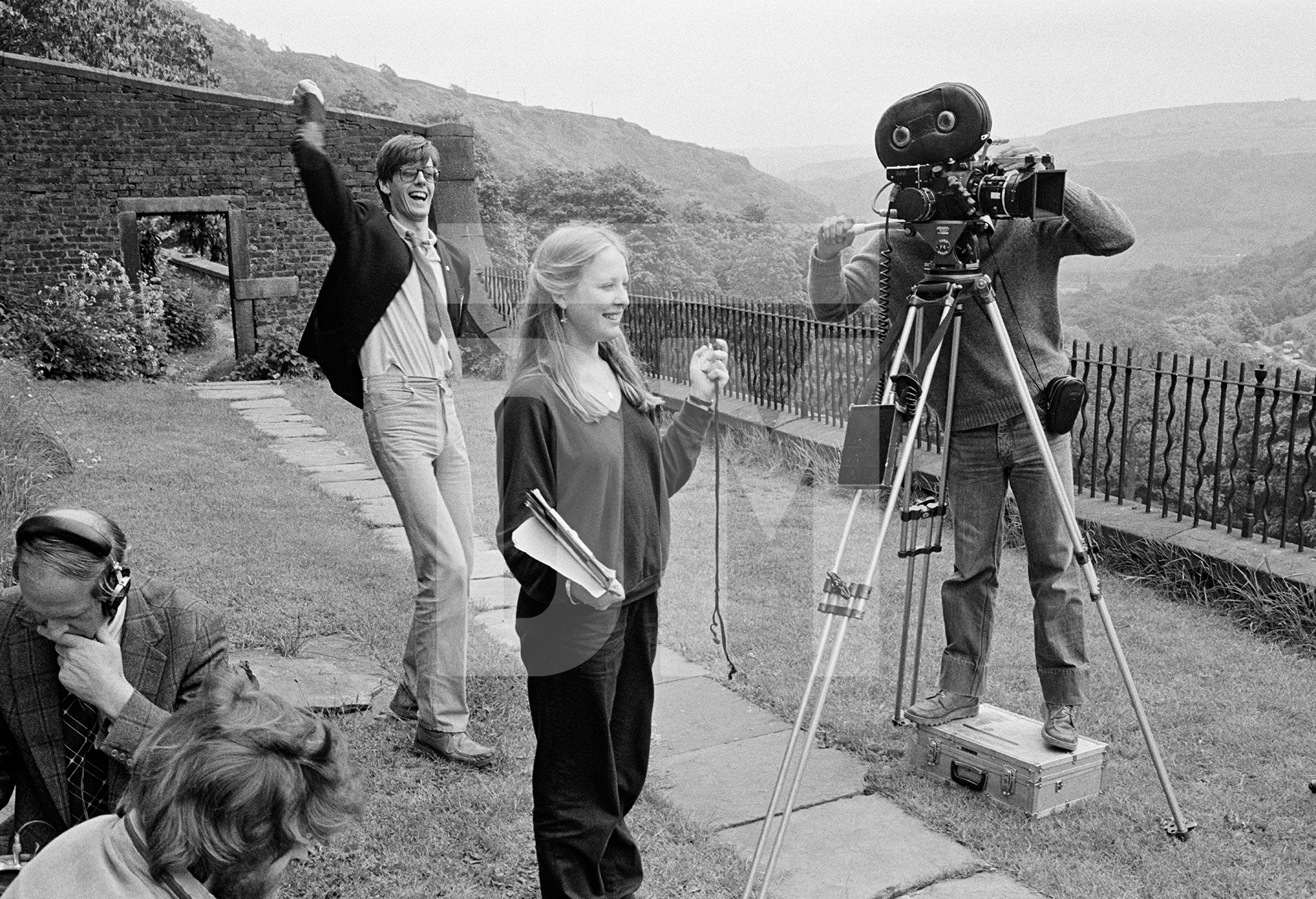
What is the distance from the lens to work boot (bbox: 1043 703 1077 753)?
3.63 meters

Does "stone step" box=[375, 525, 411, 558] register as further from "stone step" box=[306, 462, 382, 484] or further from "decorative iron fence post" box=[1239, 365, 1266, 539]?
"decorative iron fence post" box=[1239, 365, 1266, 539]

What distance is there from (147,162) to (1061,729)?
14.6 meters

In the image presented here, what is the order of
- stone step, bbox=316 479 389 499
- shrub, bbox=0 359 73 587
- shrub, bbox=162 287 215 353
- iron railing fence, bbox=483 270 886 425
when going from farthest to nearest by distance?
shrub, bbox=162 287 215 353 < iron railing fence, bbox=483 270 886 425 < stone step, bbox=316 479 389 499 < shrub, bbox=0 359 73 587

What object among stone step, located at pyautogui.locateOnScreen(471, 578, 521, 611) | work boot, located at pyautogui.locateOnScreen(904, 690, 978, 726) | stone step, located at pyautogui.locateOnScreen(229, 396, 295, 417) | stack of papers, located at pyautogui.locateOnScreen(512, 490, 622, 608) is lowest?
stone step, located at pyautogui.locateOnScreen(471, 578, 521, 611)

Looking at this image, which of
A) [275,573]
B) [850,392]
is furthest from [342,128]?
[275,573]

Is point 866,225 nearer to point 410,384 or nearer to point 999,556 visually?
point 999,556

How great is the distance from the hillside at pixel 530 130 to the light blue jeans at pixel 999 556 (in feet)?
28.5

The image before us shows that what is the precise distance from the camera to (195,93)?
14656 mm

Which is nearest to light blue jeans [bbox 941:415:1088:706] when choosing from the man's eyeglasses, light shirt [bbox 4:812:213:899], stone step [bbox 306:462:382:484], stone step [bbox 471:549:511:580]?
the man's eyeglasses

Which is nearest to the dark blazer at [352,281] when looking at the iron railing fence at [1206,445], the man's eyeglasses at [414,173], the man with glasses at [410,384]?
the man with glasses at [410,384]

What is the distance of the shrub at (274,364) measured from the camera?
13.9 meters

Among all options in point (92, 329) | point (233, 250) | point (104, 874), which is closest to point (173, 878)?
point (104, 874)

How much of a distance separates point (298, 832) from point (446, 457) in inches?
89.3

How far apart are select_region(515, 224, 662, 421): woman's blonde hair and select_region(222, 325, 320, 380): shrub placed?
11.8 meters
